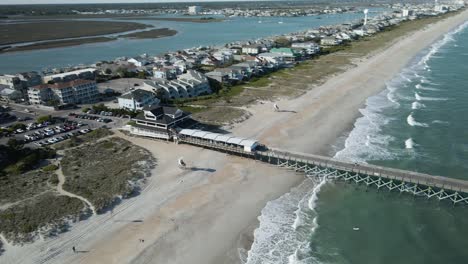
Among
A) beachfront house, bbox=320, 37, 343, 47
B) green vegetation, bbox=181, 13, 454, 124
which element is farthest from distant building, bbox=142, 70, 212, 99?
beachfront house, bbox=320, 37, 343, 47

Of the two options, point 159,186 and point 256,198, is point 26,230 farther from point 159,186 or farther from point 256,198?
point 256,198

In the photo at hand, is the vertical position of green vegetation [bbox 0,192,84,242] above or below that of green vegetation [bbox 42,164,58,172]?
below

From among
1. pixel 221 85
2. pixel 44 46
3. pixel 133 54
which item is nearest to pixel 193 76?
pixel 221 85

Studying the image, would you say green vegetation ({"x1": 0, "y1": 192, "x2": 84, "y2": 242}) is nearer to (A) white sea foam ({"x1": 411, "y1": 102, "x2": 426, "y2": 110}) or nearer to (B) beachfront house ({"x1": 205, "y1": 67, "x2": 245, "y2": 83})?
(B) beachfront house ({"x1": 205, "y1": 67, "x2": 245, "y2": 83})

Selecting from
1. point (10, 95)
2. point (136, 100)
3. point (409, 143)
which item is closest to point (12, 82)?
point (10, 95)

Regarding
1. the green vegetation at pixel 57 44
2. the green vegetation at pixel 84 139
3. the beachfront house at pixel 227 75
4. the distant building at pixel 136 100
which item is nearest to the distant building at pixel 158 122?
the green vegetation at pixel 84 139

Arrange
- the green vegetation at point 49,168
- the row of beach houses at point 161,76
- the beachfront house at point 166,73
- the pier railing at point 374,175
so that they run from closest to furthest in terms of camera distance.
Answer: the pier railing at point 374,175 < the green vegetation at point 49,168 < the row of beach houses at point 161,76 < the beachfront house at point 166,73

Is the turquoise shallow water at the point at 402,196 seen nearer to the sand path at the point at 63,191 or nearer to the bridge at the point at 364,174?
the bridge at the point at 364,174

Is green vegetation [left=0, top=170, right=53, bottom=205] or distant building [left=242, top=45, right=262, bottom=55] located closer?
green vegetation [left=0, top=170, right=53, bottom=205]
